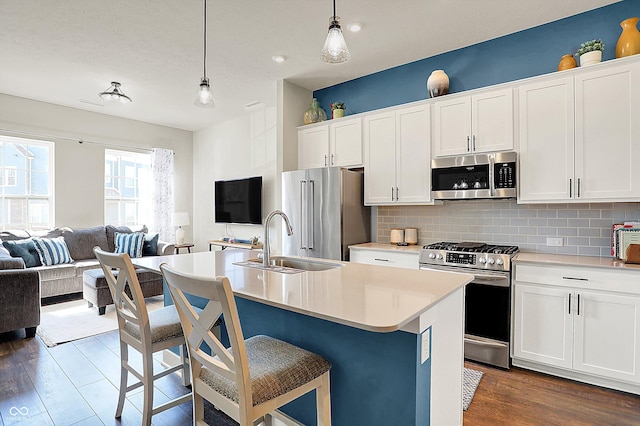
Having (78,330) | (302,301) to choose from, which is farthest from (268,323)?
(78,330)

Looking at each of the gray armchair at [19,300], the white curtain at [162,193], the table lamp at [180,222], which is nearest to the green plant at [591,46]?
the gray armchair at [19,300]

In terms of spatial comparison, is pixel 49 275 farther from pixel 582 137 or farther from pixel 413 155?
pixel 582 137

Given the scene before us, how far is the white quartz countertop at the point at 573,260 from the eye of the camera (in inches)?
95.2

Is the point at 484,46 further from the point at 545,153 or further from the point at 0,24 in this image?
the point at 0,24

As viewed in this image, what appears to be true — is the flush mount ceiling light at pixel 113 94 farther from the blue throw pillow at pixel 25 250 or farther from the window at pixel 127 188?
the blue throw pillow at pixel 25 250

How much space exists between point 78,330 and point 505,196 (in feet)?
14.5

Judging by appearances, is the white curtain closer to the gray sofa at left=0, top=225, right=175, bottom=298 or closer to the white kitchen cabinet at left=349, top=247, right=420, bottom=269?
the gray sofa at left=0, top=225, right=175, bottom=298

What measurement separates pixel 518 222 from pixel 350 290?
2.44 meters

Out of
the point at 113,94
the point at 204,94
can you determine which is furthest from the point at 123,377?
the point at 113,94

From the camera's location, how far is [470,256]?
292 cm

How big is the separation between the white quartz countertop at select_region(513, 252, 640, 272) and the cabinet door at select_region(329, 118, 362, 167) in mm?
1933

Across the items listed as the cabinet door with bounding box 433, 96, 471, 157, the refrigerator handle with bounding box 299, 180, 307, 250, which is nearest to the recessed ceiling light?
the cabinet door with bounding box 433, 96, 471, 157

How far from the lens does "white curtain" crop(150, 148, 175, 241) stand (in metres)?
6.36

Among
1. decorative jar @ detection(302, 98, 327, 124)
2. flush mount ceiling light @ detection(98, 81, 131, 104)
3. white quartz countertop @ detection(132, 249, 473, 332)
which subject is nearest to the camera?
white quartz countertop @ detection(132, 249, 473, 332)
